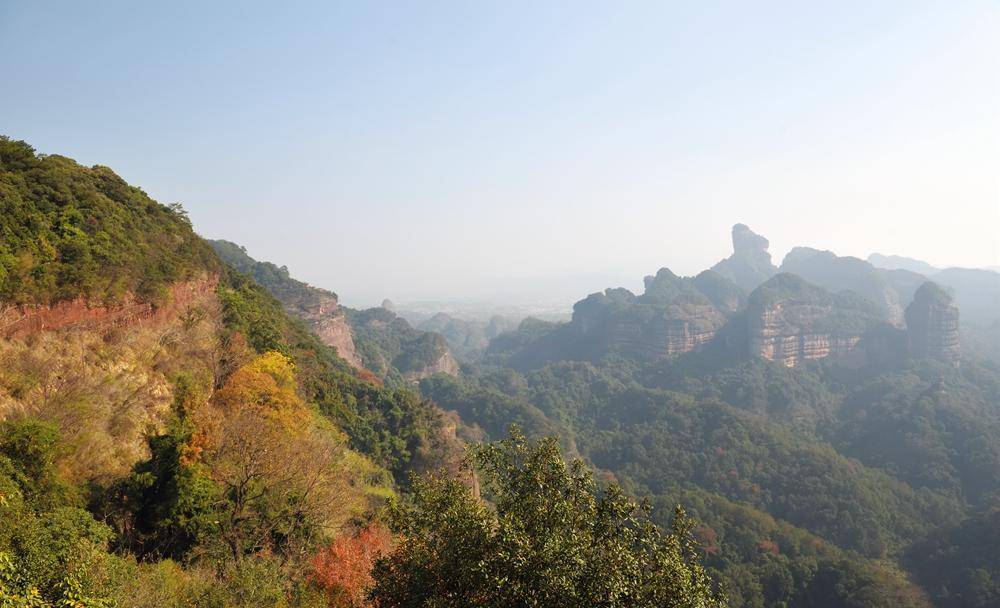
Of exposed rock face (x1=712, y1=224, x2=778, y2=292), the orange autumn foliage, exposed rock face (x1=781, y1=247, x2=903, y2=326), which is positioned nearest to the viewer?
the orange autumn foliage

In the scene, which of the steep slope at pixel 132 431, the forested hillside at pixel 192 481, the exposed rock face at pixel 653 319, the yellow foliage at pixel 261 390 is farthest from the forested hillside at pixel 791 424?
the steep slope at pixel 132 431

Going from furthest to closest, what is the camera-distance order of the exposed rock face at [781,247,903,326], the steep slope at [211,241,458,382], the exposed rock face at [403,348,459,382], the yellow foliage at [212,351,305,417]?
the exposed rock face at [781,247,903,326] → the exposed rock face at [403,348,459,382] → the steep slope at [211,241,458,382] → the yellow foliage at [212,351,305,417]

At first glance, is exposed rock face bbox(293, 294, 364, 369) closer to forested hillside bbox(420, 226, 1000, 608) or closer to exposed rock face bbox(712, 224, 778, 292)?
forested hillside bbox(420, 226, 1000, 608)

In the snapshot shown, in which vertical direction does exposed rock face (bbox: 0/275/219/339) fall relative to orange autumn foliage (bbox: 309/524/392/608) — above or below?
above

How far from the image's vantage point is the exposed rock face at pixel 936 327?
299ft

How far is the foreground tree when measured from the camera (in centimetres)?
641

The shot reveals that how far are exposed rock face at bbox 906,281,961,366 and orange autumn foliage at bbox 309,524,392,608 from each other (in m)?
116

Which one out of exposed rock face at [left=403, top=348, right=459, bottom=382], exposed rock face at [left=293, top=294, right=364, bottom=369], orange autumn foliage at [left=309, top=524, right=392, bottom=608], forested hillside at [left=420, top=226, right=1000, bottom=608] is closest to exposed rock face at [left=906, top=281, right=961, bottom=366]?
forested hillside at [left=420, top=226, right=1000, bottom=608]

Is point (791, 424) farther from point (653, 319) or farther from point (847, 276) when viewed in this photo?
point (847, 276)

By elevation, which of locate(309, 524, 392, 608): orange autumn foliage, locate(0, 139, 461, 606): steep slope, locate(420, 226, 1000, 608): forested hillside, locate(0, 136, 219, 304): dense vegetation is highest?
locate(0, 136, 219, 304): dense vegetation

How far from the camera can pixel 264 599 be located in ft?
34.1

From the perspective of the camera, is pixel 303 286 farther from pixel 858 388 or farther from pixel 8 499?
pixel 858 388

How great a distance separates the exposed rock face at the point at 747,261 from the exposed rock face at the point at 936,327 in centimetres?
7855

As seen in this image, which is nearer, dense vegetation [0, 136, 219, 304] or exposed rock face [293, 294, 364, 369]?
dense vegetation [0, 136, 219, 304]
